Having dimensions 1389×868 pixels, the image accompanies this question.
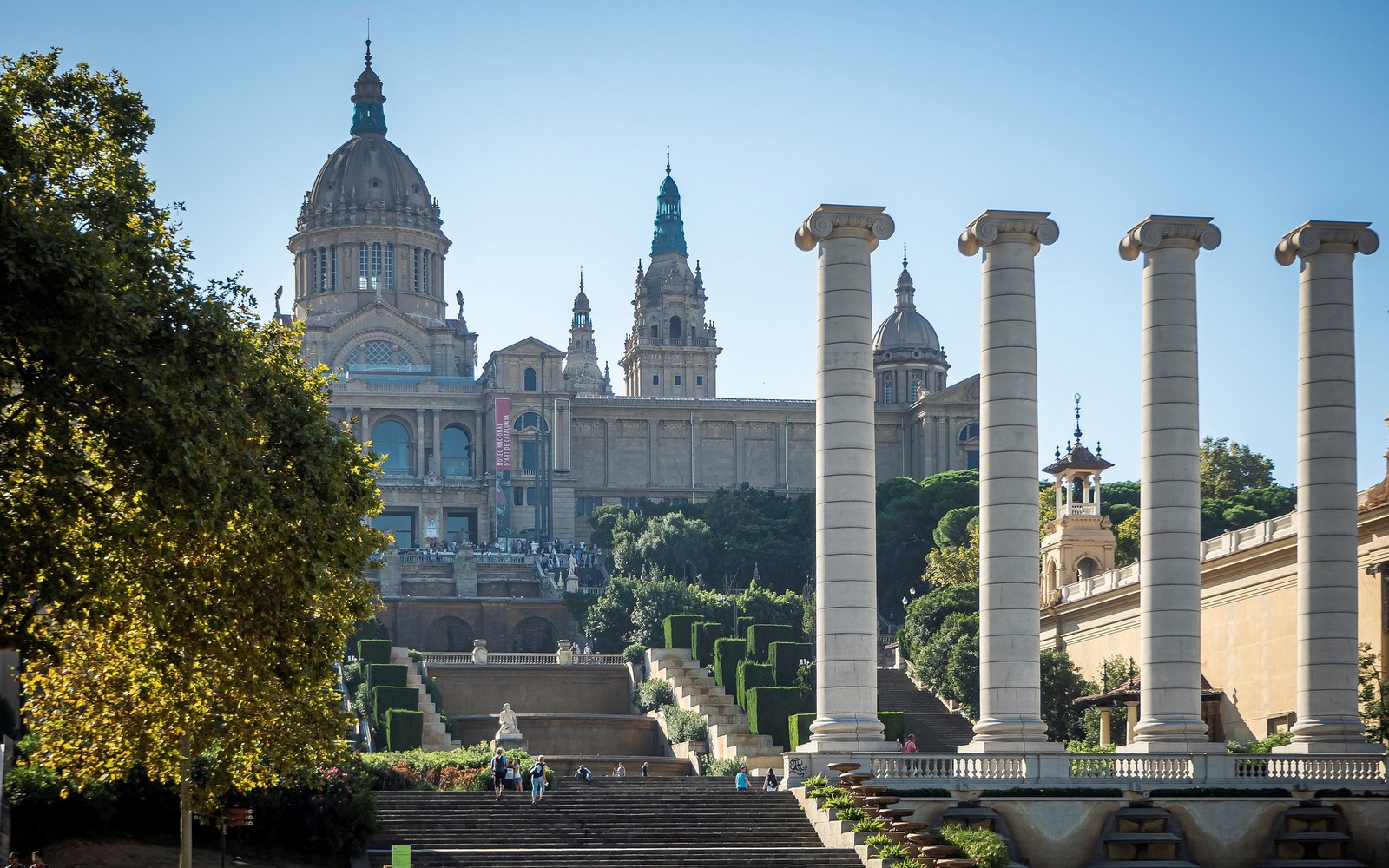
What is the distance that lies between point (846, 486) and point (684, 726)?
102 ft

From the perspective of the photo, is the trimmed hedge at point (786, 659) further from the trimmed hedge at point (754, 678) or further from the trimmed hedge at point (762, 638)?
the trimmed hedge at point (762, 638)

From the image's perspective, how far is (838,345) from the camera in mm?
46875

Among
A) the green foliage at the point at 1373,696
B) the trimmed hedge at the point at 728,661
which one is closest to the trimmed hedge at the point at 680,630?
the trimmed hedge at the point at 728,661

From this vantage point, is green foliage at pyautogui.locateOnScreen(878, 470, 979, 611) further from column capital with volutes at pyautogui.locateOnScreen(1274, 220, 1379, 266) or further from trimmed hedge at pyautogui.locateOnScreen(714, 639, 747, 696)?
column capital with volutes at pyautogui.locateOnScreen(1274, 220, 1379, 266)

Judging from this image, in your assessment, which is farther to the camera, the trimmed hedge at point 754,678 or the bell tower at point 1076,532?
the bell tower at point 1076,532

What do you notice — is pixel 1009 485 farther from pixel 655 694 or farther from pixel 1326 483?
pixel 655 694

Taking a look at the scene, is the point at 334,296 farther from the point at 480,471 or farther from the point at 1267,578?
the point at 1267,578

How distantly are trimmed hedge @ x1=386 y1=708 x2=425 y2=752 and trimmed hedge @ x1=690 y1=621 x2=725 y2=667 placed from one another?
17908 millimetres

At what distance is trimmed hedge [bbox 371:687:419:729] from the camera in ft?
238

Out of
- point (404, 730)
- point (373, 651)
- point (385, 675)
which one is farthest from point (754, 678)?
point (373, 651)

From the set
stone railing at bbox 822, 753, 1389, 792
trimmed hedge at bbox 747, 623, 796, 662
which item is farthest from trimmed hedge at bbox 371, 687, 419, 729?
stone railing at bbox 822, 753, 1389, 792

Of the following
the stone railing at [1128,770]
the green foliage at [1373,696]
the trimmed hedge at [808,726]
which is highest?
the green foliage at [1373,696]

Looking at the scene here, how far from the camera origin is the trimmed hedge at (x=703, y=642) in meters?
84.7

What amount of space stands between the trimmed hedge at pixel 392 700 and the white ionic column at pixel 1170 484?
31135 mm
